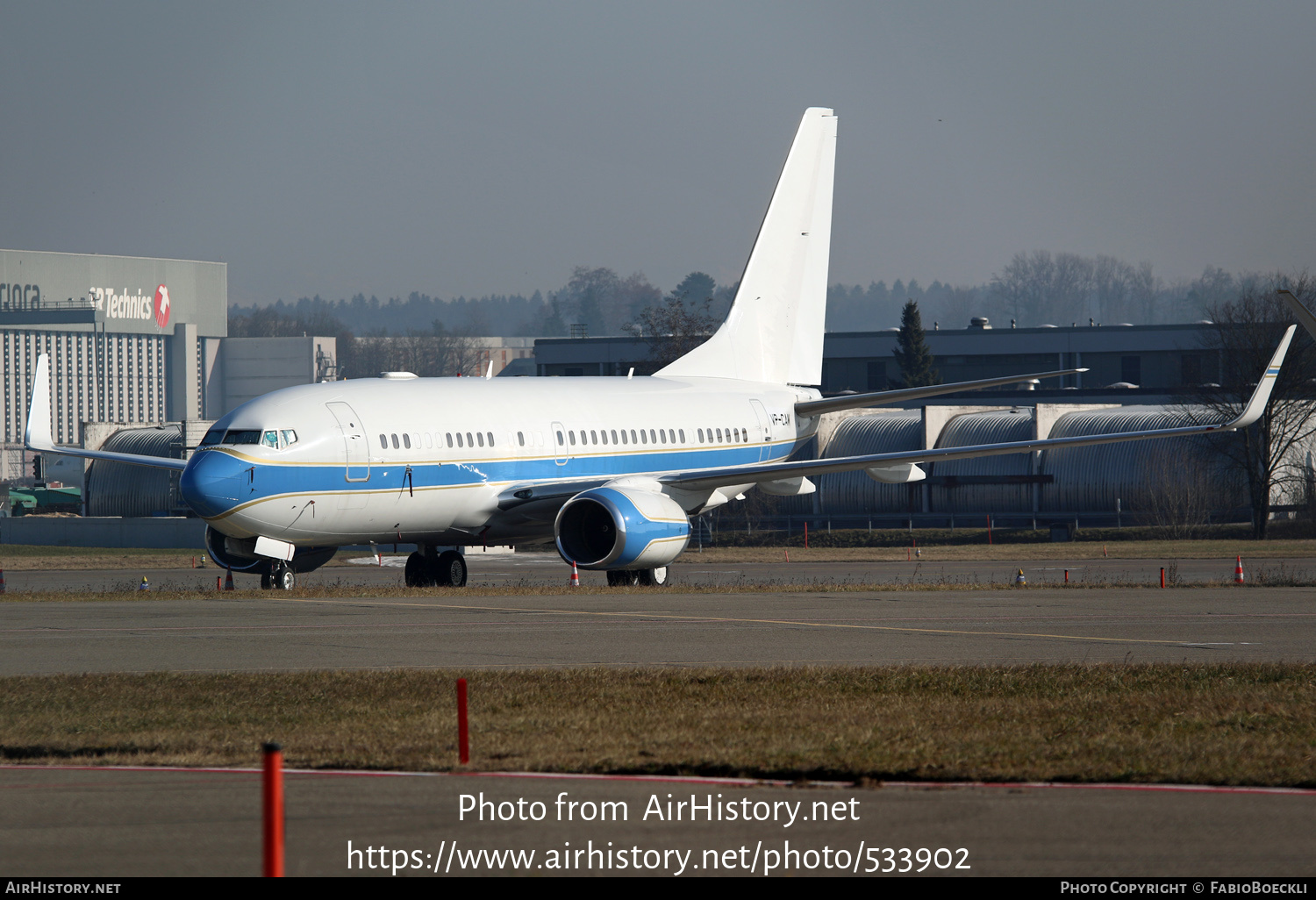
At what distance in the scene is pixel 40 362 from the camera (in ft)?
103

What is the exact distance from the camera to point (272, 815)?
6762mm

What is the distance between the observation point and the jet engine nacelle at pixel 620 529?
94.7 feet

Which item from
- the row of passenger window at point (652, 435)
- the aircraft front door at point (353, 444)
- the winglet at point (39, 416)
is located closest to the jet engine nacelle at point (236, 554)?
the aircraft front door at point (353, 444)

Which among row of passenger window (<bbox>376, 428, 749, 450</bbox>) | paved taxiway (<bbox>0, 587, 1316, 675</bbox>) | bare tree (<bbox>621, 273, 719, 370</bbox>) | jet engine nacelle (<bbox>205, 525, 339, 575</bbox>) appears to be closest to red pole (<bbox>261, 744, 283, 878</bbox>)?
paved taxiway (<bbox>0, 587, 1316, 675</bbox>)

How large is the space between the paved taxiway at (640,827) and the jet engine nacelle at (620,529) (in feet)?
59.9

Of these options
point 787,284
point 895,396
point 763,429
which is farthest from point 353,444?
point 787,284

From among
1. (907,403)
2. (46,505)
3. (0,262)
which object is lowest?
(46,505)

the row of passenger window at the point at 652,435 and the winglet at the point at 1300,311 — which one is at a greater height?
the winglet at the point at 1300,311

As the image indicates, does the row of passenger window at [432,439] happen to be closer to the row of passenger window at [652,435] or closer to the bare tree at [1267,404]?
the row of passenger window at [652,435]

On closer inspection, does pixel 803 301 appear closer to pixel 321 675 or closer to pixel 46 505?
pixel 321 675

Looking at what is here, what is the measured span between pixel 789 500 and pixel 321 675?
53614mm

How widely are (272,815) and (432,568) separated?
84.2ft

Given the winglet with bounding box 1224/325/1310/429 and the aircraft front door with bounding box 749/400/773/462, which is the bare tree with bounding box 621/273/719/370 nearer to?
the aircraft front door with bounding box 749/400/773/462
